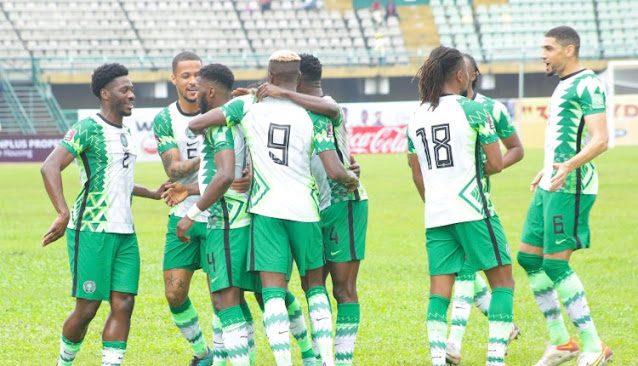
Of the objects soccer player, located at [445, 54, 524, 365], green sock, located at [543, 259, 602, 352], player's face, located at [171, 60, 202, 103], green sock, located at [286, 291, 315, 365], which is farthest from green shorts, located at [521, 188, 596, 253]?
player's face, located at [171, 60, 202, 103]

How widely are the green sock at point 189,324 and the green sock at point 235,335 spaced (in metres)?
1.16

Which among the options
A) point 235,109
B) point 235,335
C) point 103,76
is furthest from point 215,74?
point 235,335

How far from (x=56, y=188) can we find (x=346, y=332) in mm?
2196

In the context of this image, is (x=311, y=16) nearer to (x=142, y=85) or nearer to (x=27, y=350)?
(x=142, y=85)

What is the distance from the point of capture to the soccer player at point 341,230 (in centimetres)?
672

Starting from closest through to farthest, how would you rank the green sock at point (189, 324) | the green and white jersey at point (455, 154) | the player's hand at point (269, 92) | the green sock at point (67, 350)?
the player's hand at point (269, 92) → the green and white jersey at point (455, 154) → the green sock at point (67, 350) → the green sock at point (189, 324)

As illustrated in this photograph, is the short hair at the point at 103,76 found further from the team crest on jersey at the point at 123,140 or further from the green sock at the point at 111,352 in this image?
the green sock at the point at 111,352

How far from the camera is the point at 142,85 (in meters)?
46.6

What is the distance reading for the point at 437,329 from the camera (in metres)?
6.34

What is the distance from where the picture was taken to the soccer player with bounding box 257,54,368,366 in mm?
6719

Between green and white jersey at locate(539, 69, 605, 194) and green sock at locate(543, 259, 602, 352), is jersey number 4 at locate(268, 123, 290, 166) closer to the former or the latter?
green and white jersey at locate(539, 69, 605, 194)

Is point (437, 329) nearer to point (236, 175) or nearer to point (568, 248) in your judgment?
point (568, 248)

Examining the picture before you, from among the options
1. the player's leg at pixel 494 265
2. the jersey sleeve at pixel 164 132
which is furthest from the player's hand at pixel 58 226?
the player's leg at pixel 494 265

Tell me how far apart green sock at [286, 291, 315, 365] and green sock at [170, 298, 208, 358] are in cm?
81
